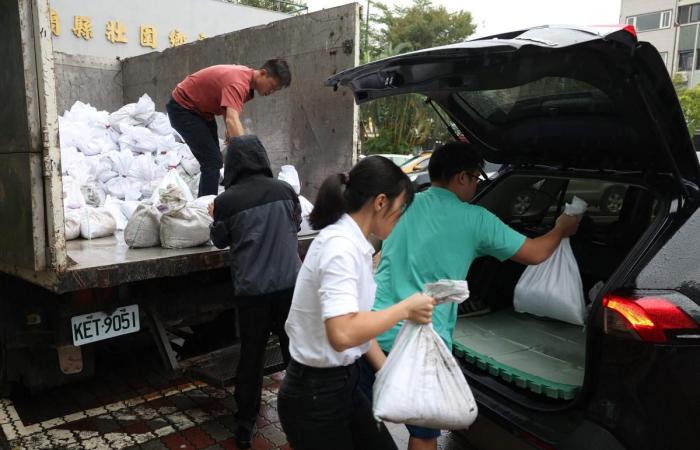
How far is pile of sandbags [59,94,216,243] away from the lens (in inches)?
169

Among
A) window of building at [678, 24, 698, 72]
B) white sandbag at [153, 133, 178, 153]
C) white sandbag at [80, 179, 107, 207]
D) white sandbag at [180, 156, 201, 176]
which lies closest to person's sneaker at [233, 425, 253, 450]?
white sandbag at [80, 179, 107, 207]

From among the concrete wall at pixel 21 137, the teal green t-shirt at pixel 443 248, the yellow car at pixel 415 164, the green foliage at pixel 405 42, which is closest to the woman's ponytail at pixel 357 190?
the teal green t-shirt at pixel 443 248

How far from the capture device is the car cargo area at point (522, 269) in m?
2.57

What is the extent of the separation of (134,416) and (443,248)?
2288 millimetres

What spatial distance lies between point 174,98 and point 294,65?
3.19 ft

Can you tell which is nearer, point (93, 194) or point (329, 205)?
point (329, 205)

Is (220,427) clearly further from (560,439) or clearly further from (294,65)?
(294,65)

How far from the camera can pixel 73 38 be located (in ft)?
27.2

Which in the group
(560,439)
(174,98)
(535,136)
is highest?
(174,98)

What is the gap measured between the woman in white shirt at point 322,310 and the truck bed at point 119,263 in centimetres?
128

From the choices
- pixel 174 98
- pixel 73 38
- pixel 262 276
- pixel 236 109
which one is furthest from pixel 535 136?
pixel 73 38

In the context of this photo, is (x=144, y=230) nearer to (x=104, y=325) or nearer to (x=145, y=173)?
(x=104, y=325)

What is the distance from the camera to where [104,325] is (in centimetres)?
298

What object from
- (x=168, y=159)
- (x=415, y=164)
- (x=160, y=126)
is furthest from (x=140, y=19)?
(x=415, y=164)
